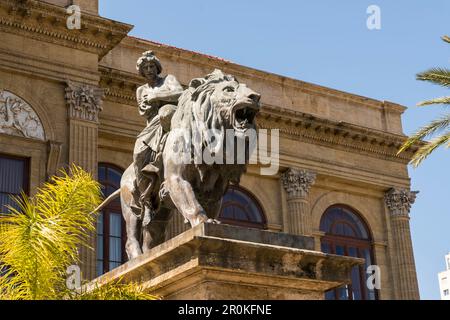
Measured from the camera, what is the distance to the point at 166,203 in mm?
8195

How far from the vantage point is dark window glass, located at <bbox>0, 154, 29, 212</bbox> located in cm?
2075

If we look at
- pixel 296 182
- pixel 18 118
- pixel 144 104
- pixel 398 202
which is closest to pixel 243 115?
pixel 144 104

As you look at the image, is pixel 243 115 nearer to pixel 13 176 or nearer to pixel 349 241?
pixel 13 176

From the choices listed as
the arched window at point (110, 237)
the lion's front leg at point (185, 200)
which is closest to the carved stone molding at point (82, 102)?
the arched window at point (110, 237)

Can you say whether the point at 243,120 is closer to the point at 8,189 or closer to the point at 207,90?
the point at 207,90

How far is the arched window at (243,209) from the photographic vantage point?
89.9 feet

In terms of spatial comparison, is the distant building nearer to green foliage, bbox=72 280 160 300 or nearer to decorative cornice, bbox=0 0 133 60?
decorative cornice, bbox=0 0 133 60

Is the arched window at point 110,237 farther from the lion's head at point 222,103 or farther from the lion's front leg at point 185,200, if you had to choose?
the lion's front leg at point 185,200

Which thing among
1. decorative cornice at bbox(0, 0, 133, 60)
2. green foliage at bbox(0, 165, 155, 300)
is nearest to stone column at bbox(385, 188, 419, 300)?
decorative cornice at bbox(0, 0, 133, 60)

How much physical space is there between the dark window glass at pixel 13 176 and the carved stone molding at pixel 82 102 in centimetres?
183
